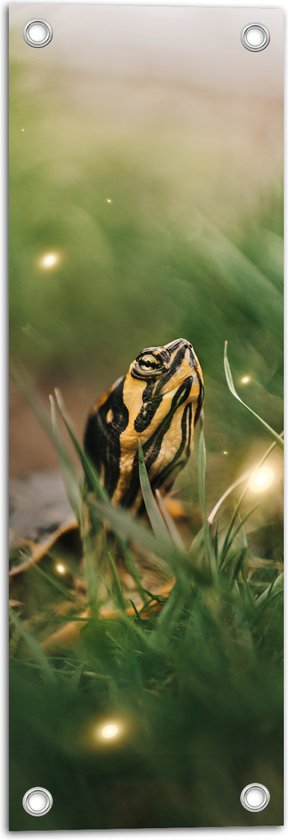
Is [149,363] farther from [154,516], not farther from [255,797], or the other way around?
[255,797]

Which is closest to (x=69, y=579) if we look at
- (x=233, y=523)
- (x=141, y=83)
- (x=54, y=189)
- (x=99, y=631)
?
(x=99, y=631)

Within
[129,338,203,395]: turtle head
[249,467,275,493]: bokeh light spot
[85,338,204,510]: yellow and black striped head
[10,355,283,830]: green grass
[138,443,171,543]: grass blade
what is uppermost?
[129,338,203,395]: turtle head

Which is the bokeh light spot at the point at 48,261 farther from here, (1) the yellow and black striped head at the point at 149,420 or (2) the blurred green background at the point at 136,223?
(1) the yellow and black striped head at the point at 149,420

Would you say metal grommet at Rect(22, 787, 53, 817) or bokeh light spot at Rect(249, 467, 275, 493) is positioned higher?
bokeh light spot at Rect(249, 467, 275, 493)

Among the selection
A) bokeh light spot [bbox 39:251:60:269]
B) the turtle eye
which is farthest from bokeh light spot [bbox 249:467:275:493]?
bokeh light spot [bbox 39:251:60:269]

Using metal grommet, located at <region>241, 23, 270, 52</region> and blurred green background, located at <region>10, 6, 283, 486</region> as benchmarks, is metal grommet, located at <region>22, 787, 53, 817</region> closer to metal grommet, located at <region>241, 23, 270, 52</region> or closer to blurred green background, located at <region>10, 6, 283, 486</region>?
blurred green background, located at <region>10, 6, 283, 486</region>
